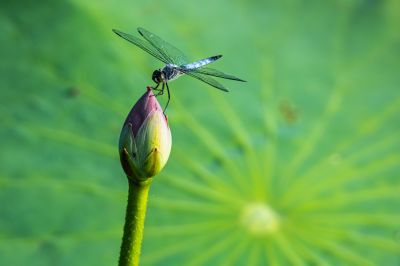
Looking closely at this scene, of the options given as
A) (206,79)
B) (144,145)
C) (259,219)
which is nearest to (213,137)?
(259,219)

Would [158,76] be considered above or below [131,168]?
above

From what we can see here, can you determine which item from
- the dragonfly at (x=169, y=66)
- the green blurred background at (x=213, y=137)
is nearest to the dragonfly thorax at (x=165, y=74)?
the dragonfly at (x=169, y=66)

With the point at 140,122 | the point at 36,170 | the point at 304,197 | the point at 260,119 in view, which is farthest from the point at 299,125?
the point at 140,122

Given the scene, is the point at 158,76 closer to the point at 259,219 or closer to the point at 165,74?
the point at 165,74

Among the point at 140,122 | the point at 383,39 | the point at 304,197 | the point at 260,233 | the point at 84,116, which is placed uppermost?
the point at 383,39

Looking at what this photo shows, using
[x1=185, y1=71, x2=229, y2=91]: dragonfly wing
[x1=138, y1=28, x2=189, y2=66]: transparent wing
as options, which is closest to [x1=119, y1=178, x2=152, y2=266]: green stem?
[x1=185, y1=71, x2=229, y2=91]: dragonfly wing

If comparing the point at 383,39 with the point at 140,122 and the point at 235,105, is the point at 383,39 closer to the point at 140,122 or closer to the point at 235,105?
the point at 235,105

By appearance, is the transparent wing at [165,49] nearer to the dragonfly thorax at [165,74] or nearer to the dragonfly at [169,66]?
the dragonfly at [169,66]
